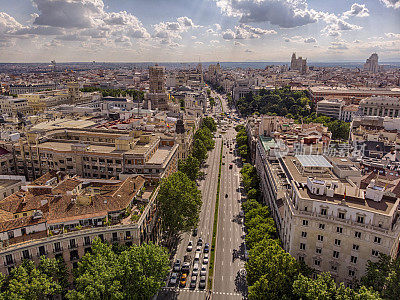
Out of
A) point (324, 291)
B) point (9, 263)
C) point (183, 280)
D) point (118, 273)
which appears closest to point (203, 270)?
point (183, 280)

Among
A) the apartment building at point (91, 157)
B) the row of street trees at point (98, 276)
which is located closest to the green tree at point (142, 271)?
the row of street trees at point (98, 276)

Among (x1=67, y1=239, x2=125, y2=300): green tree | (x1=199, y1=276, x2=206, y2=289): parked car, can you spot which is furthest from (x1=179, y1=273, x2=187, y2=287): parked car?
(x1=67, y1=239, x2=125, y2=300): green tree

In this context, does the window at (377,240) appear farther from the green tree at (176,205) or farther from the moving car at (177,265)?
the moving car at (177,265)

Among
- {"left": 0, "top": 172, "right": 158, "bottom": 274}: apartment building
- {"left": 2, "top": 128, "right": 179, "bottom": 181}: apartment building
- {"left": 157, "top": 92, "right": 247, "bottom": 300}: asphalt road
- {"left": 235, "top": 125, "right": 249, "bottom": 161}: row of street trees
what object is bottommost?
{"left": 157, "top": 92, "right": 247, "bottom": 300}: asphalt road

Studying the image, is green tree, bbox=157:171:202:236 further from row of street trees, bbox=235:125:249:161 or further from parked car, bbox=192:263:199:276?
row of street trees, bbox=235:125:249:161

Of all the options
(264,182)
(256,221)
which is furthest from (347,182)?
(264,182)
